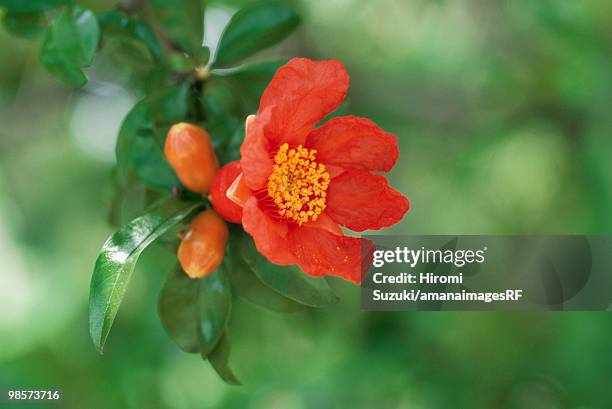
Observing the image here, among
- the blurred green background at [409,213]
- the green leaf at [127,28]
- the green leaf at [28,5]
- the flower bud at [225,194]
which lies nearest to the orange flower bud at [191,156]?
the flower bud at [225,194]

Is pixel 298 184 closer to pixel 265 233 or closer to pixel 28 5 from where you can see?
pixel 265 233

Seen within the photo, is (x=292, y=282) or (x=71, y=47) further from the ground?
(x=71, y=47)

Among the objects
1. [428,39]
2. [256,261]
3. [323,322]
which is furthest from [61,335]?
[428,39]

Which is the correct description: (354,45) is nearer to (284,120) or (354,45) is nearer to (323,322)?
(323,322)

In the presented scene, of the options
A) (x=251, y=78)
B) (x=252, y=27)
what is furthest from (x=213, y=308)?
(x=252, y=27)

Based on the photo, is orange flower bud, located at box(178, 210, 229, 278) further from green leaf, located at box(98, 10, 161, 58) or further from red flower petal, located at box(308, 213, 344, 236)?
green leaf, located at box(98, 10, 161, 58)

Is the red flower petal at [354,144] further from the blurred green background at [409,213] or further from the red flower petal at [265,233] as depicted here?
the blurred green background at [409,213]

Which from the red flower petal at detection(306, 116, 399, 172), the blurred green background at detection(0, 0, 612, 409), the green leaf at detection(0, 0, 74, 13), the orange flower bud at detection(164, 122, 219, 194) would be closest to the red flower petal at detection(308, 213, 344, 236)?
the red flower petal at detection(306, 116, 399, 172)
